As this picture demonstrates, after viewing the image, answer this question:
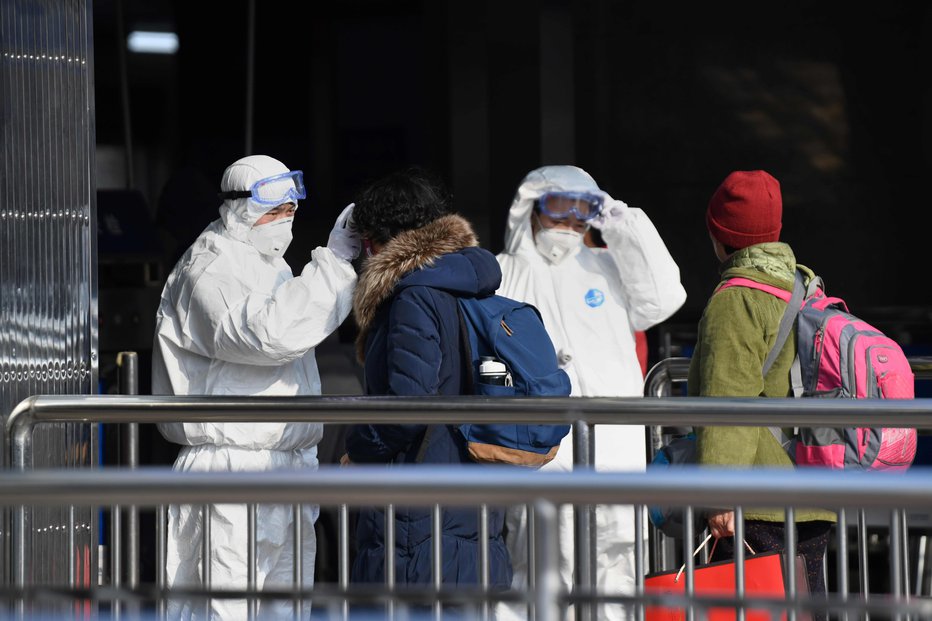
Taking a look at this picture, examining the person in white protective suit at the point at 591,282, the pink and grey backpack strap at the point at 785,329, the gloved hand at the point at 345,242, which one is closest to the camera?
the pink and grey backpack strap at the point at 785,329

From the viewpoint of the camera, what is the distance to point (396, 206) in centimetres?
463

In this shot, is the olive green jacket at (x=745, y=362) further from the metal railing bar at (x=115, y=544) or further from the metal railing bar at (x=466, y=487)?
the metal railing bar at (x=466, y=487)

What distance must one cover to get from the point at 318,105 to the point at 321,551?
94.4 inches

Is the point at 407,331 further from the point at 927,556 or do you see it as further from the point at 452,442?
the point at 927,556

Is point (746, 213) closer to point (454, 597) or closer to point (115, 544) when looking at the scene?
point (115, 544)

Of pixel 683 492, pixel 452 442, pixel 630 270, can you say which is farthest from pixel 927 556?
pixel 683 492

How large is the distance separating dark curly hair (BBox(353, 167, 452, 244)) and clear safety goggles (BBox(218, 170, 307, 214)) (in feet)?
2.54

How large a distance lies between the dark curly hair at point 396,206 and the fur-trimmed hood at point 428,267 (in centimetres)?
4

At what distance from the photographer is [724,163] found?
8133mm

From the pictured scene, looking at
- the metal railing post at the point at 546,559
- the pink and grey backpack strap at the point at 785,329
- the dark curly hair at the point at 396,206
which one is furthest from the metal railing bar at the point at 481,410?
the metal railing post at the point at 546,559

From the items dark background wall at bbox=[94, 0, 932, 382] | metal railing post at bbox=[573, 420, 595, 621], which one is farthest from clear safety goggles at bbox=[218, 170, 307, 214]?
dark background wall at bbox=[94, 0, 932, 382]

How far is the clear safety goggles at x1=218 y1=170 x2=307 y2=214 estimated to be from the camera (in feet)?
17.6

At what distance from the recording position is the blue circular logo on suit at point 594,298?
19.4 ft

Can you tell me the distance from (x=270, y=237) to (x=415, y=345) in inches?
50.4
